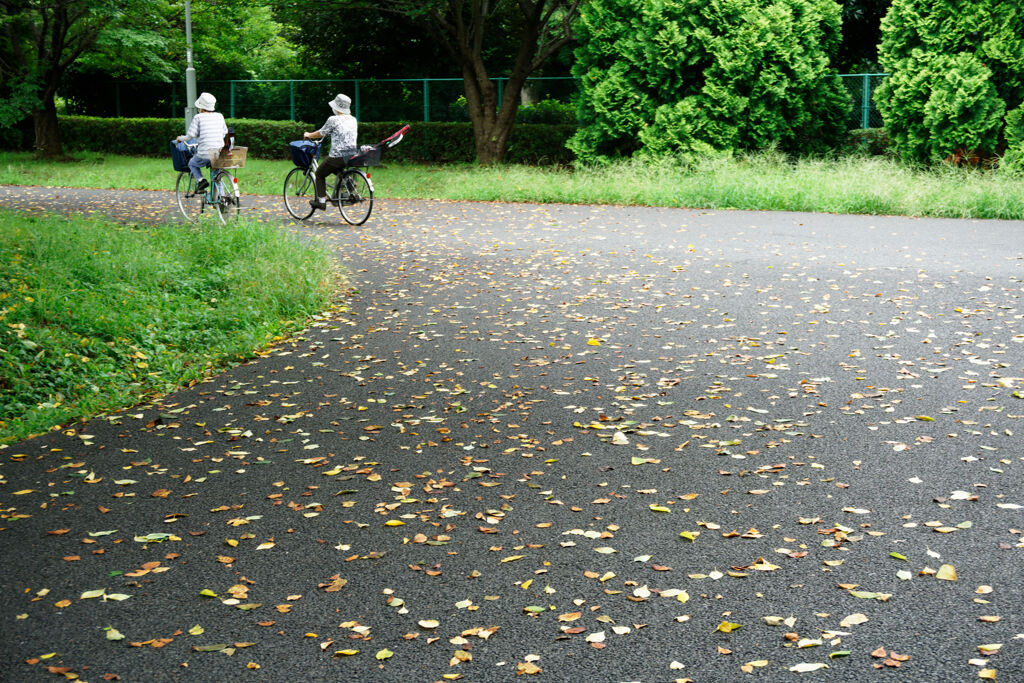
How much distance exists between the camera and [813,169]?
17.9m

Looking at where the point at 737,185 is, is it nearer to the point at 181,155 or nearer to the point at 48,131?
the point at 181,155

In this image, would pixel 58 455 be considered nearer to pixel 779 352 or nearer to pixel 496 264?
pixel 779 352

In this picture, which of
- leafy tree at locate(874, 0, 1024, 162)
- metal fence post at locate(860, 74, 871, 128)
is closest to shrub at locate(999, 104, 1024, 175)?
leafy tree at locate(874, 0, 1024, 162)

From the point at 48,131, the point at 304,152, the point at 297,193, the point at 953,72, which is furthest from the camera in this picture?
the point at 48,131

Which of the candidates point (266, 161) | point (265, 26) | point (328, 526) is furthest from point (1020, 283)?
point (265, 26)

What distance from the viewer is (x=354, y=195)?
14.5 metres

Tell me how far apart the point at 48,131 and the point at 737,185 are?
69.9ft

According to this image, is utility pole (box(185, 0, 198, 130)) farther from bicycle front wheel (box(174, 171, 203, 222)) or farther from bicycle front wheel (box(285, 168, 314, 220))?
bicycle front wheel (box(285, 168, 314, 220))

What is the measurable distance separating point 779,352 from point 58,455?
5.04m

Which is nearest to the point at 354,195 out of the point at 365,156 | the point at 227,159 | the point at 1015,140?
the point at 365,156

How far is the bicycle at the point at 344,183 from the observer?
14.2 meters

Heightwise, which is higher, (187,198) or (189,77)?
(189,77)

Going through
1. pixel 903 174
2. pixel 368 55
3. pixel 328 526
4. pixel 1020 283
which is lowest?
pixel 328 526

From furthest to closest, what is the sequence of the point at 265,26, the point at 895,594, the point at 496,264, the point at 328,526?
the point at 265,26
the point at 496,264
the point at 328,526
the point at 895,594
